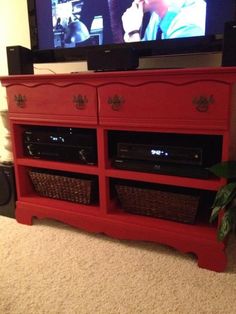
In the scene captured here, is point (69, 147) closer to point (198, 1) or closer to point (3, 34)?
point (198, 1)

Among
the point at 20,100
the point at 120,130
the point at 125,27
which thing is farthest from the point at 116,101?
the point at 20,100

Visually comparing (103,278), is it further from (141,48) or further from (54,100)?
(141,48)

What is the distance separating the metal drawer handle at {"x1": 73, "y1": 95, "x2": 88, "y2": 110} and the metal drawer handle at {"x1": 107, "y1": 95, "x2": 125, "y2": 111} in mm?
123

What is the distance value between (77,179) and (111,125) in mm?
354

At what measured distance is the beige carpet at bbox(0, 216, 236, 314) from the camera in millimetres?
1013

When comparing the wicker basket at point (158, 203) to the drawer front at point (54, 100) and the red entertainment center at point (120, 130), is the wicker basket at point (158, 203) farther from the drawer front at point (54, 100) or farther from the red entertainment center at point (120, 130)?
the drawer front at point (54, 100)

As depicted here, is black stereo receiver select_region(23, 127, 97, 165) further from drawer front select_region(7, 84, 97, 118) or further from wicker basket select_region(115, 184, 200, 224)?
wicker basket select_region(115, 184, 200, 224)

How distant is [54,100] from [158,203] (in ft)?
2.27

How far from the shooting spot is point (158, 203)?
A: 133 centimetres

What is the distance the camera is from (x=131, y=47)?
1386 millimetres

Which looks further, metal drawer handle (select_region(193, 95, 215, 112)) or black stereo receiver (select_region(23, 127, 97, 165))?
black stereo receiver (select_region(23, 127, 97, 165))

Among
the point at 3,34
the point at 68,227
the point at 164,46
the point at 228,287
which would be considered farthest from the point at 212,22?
the point at 3,34

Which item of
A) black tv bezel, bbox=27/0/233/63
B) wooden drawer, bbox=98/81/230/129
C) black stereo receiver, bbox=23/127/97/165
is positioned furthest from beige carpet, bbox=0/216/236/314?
black tv bezel, bbox=27/0/233/63

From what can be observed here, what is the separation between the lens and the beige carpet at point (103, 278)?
101 centimetres
